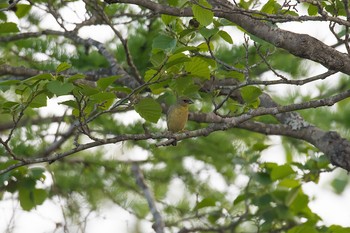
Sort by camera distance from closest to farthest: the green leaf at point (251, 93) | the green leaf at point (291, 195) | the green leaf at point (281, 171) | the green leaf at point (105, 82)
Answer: the green leaf at point (105, 82), the green leaf at point (251, 93), the green leaf at point (281, 171), the green leaf at point (291, 195)

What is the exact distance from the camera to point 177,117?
4.49 m

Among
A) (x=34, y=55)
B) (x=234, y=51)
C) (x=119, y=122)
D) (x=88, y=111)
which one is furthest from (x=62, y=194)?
(x=88, y=111)

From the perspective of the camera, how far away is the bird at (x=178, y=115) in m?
4.44

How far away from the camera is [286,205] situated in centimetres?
489

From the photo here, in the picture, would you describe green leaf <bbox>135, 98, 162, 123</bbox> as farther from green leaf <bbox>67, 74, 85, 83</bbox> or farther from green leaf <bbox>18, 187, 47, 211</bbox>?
green leaf <bbox>18, 187, 47, 211</bbox>

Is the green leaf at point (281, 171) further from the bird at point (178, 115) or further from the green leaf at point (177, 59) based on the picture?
the green leaf at point (177, 59)

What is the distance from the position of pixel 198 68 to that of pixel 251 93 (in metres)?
0.35

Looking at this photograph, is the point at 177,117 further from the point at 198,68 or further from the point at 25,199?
the point at 198,68

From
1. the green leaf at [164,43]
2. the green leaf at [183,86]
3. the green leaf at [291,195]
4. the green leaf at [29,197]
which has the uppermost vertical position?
the green leaf at [291,195]

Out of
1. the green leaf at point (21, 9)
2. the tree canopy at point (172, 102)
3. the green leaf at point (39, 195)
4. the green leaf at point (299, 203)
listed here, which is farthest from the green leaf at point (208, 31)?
the green leaf at point (299, 203)

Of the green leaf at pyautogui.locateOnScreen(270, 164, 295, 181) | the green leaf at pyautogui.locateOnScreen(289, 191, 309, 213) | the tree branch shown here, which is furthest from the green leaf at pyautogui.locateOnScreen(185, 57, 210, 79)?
the green leaf at pyautogui.locateOnScreen(289, 191, 309, 213)

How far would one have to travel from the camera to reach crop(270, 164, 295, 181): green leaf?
459 cm

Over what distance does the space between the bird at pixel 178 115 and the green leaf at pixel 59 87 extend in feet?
5.32

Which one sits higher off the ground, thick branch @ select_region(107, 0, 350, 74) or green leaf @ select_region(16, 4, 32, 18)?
green leaf @ select_region(16, 4, 32, 18)
